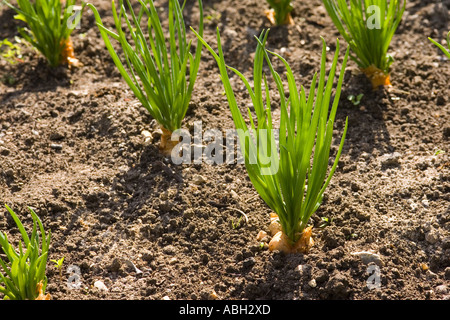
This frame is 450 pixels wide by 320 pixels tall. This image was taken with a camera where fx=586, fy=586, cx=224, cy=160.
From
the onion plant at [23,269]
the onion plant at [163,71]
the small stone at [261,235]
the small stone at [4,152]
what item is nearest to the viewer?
the onion plant at [23,269]

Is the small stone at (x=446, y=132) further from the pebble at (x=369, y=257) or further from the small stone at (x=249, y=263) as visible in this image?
the small stone at (x=249, y=263)

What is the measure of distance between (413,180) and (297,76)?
36.3 inches

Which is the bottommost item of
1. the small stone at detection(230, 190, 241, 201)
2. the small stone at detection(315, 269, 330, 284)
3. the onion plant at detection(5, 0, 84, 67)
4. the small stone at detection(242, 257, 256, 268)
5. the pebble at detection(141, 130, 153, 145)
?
the small stone at detection(315, 269, 330, 284)

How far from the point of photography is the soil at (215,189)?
6.95ft

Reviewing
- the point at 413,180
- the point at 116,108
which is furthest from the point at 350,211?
the point at 116,108

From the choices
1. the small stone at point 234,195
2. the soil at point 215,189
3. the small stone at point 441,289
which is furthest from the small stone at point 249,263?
the small stone at point 441,289

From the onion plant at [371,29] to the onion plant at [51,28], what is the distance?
4.42 feet

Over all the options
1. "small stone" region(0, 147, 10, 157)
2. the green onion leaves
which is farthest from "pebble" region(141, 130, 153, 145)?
"small stone" region(0, 147, 10, 157)

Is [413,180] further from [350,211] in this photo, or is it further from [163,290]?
[163,290]

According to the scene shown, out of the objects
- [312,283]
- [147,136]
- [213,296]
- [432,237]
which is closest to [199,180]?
[147,136]

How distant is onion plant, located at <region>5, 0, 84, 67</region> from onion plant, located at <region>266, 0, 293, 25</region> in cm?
108

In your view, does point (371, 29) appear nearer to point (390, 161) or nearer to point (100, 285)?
point (390, 161)

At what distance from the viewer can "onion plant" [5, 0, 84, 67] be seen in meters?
3.02

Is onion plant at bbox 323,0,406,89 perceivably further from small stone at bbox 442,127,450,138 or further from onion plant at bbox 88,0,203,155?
onion plant at bbox 88,0,203,155
